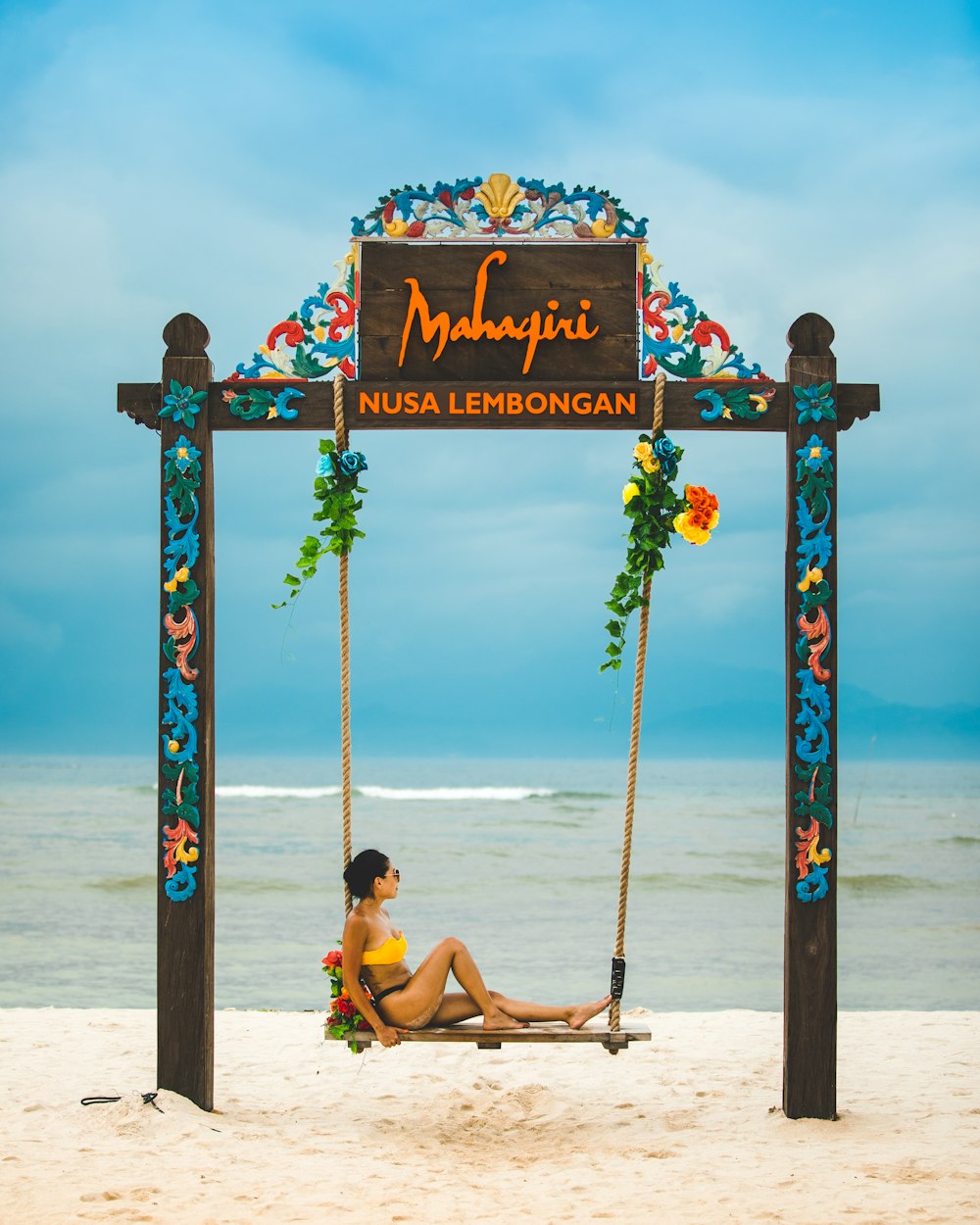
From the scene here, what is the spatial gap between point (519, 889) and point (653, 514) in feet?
41.2

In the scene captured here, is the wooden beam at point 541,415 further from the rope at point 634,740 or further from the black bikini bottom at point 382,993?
the black bikini bottom at point 382,993

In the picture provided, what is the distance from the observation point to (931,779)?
38125 mm

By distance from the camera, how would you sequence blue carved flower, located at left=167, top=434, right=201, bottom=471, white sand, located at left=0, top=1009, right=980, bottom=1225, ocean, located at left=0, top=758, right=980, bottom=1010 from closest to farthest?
white sand, located at left=0, top=1009, right=980, bottom=1225 < blue carved flower, located at left=167, top=434, right=201, bottom=471 < ocean, located at left=0, top=758, right=980, bottom=1010

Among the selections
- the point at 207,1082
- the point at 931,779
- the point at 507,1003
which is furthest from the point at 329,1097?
the point at 931,779

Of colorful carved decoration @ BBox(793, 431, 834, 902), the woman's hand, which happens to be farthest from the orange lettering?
the woman's hand

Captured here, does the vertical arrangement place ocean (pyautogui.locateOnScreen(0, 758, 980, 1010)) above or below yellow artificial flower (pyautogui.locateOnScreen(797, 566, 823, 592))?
below

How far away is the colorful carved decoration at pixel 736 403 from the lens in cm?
504

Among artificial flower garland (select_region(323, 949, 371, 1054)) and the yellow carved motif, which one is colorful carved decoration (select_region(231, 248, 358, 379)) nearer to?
the yellow carved motif

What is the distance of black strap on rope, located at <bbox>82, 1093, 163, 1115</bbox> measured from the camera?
485 centimetres

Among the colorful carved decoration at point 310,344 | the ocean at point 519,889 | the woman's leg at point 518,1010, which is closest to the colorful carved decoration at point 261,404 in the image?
the colorful carved decoration at point 310,344

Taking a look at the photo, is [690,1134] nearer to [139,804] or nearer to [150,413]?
[150,413]

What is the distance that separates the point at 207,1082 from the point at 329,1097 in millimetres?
758

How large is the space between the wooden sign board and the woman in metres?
1.87

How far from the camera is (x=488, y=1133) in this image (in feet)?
16.6
